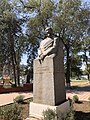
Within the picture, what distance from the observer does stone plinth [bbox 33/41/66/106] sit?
6.33m

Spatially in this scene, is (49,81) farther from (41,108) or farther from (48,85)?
(41,108)

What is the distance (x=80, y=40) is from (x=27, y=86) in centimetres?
793

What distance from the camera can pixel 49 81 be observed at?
6379 millimetres

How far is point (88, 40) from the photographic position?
21656 millimetres

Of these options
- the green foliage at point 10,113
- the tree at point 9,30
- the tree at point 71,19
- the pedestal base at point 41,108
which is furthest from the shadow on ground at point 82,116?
the tree at point 71,19

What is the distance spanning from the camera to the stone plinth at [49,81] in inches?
249

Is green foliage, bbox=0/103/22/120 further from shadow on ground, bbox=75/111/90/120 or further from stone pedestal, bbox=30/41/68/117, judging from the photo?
shadow on ground, bbox=75/111/90/120

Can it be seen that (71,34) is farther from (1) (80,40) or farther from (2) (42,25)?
(2) (42,25)

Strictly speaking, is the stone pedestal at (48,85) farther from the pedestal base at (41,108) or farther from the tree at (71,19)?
the tree at (71,19)

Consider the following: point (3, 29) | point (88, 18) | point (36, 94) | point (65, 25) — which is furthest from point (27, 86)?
point (36, 94)

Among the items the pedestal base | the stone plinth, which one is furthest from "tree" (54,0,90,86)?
the pedestal base

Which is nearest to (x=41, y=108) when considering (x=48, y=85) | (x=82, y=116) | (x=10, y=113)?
(x=48, y=85)

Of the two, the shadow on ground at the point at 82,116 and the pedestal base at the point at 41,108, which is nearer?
the pedestal base at the point at 41,108

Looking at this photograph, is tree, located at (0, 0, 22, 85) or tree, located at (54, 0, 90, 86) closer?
tree, located at (0, 0, 22, 85)
